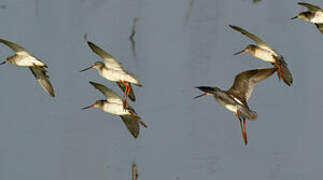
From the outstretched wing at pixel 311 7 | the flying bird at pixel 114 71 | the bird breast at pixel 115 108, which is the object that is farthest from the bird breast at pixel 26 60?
the outstretched wing at pixel 311 7

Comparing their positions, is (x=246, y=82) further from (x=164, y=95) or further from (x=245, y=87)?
(x=164, y=95)

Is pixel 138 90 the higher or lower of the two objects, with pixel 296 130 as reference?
higher

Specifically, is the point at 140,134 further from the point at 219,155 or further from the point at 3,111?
the point at 3,111

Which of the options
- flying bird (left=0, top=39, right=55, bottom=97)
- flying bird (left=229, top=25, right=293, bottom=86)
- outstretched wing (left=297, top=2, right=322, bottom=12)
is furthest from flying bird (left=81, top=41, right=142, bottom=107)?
outstretched wing (left=297, top=2, right=322, bottom=12)

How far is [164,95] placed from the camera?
29.7 feet

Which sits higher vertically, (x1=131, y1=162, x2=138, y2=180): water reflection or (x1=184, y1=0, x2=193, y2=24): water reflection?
(x1=184, y1=0, x2=193, y2=24): water reflection

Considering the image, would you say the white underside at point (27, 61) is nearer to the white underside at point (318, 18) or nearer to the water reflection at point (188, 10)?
the white underside at point (318, 18)

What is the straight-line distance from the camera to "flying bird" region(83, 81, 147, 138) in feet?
24.4

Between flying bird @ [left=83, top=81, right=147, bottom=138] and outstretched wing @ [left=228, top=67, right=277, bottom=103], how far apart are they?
944 millimetres

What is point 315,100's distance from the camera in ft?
28.7

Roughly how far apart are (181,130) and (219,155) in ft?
2.27

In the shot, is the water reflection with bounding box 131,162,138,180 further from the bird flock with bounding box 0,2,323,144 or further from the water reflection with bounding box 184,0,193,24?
the water reflection with bounding box 184,0,193,24

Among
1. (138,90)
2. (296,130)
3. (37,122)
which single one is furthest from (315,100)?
(37,122)

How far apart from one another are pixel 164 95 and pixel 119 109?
1.70 meters
